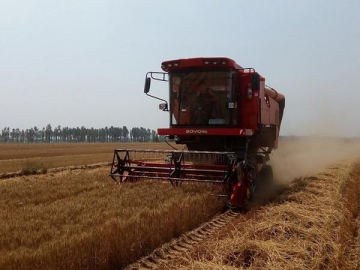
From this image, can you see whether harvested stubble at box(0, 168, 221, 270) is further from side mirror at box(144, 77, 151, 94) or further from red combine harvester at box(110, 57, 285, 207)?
side mirror at box(144, 77, 151, 94)

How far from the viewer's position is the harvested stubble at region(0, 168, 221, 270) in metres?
3.82

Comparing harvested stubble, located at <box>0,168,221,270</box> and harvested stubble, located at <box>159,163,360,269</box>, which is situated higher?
harvested stubble, located at <box>0,168,221,270</box>

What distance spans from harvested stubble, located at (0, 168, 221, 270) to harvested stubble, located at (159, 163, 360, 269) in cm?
56

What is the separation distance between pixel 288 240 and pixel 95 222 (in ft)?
8.25

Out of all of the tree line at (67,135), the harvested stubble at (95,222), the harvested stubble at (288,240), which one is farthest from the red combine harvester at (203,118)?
the tree line at (67,135)

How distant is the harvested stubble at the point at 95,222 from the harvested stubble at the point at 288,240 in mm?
565

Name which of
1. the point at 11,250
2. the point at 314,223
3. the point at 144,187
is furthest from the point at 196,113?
the point at 11,250

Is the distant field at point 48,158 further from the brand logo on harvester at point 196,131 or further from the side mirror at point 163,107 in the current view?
the brand logo on harvester at point 196,131

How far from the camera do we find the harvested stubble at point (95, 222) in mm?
3822

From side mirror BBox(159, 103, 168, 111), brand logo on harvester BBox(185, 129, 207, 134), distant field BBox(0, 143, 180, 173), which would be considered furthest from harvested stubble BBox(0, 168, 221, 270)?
distant field BBox(0, 143, 180, 173)

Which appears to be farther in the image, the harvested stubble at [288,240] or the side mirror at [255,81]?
the side mirror at [255,81]

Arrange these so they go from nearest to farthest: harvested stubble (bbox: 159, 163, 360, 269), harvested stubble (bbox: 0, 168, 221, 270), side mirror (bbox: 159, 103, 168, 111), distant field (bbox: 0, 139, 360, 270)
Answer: harvested stubble (bbox: 0, 168, 221, 270)
distant field (bbox: 0, 139, 360, 270)
harvested stubble (bbox: 159, 163, 360, 269)
side mirror (bbox: 159, 103, 168, 111)

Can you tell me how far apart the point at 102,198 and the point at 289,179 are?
6.94 m

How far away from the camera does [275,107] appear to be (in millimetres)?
11891
